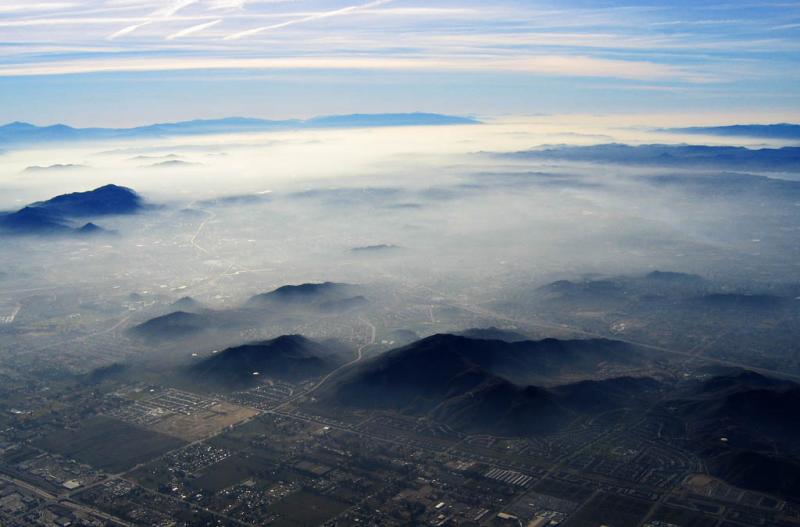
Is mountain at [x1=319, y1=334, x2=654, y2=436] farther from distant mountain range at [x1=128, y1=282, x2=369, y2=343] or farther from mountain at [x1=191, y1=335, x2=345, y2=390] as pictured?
distant mountain range at [x1=128, y1=282, x2=369, y2=343]

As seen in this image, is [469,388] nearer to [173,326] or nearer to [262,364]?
[262,364]

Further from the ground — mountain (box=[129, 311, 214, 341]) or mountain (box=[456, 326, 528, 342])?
mountain (box=[456, 326, 528, 342])

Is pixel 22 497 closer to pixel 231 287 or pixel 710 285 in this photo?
pixel 231 287

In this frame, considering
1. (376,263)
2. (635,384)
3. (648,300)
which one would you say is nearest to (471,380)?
(635,384)

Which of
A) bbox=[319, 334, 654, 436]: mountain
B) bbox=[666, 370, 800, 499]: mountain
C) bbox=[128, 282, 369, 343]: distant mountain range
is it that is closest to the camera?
bbox=[666, 370, 800, 499]: mountain

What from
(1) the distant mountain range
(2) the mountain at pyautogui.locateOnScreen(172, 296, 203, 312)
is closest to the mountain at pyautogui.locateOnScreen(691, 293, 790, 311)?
(1) the distant mountain range
